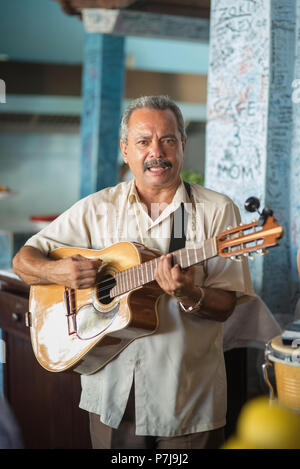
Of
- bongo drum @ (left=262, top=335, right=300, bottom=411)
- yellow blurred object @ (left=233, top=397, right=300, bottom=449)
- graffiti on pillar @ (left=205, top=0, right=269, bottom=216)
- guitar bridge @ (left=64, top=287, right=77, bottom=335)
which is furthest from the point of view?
graffiti on pillar @ (left=205, top=0, right=269, bottom=216)

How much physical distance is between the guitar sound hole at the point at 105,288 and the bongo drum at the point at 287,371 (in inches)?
21.0

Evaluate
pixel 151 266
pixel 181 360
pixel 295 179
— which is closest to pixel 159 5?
pixel 295 179

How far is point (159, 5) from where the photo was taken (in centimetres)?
450

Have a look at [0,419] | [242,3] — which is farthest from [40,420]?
[242,3]

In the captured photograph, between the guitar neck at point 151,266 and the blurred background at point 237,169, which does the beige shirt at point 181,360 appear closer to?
the guitar neck at point 151,266

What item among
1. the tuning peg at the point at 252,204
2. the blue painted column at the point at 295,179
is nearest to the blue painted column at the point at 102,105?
the blue painted column at the point at 295,179

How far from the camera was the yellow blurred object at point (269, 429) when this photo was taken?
3.43 feet

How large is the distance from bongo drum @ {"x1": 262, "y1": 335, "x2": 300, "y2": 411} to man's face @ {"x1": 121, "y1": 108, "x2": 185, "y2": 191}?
1.92ft

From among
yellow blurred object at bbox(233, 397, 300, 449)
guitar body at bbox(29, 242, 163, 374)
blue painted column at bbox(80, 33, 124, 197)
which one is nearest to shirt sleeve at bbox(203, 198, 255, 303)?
guitar body at bbox(29, 242, 163, 374)

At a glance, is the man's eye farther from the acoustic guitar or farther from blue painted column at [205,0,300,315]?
blue painted column at [205,0,300,315]

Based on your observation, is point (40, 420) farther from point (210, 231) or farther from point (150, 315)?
point (210, 231)

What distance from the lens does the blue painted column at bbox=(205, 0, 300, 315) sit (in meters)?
2.21
